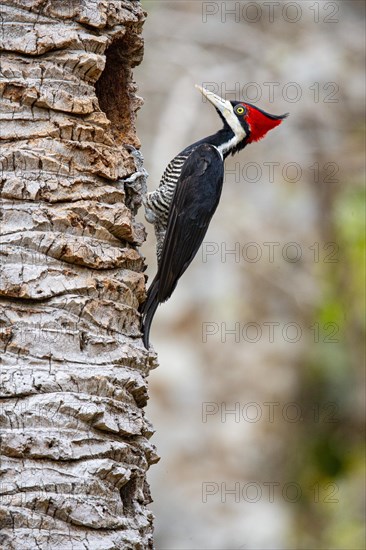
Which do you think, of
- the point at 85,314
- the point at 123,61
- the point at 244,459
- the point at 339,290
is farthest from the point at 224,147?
the point at 339,290

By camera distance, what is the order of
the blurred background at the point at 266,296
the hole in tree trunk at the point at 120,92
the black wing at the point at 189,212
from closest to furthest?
the hole in tree trunk at the point at 120,92
the black wing at the point at 189,212
the blurred background at the point at 266,296

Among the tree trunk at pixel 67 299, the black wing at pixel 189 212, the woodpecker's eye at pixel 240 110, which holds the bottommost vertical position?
the tree trunk at pixel 67 299

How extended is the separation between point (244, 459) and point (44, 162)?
4456mm

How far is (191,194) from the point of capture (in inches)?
194

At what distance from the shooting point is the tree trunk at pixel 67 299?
10.3 ft

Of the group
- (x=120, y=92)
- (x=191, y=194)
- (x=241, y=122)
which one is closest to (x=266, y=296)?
(x=241, y=122)

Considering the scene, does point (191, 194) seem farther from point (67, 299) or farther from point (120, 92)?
point (67, 299)

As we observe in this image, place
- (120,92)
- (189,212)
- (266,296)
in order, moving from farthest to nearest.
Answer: (266,296) < (189,212) < (120,92)

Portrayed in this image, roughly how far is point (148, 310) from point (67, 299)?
66 cm

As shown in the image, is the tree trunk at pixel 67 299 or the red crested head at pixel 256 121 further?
the red crested head at pixel 256 121

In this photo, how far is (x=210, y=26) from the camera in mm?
8312

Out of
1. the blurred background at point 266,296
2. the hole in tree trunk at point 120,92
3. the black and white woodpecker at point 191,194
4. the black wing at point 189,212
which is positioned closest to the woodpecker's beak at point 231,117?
the black and white woodpecker at point 191,194

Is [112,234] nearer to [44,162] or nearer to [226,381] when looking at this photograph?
[44,162]

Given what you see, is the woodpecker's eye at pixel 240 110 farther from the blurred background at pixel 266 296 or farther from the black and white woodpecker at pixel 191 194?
the blurred background at pixel 266 296
